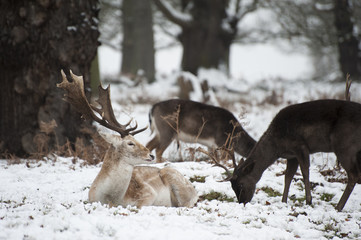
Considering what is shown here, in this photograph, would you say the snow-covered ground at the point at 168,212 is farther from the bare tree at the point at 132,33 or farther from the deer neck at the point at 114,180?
the bare tree at the point at 132,33

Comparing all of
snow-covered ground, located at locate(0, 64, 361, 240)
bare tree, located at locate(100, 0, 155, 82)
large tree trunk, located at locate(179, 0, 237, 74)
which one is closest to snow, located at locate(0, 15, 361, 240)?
snow-covered ground, located at locate(0, 64, 361, 240)

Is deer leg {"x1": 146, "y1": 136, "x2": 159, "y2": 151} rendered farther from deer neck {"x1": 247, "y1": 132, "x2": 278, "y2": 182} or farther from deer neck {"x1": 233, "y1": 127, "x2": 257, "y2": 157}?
deer neck {"x1": 247, "y1": 132, "x2": 278, "y2": 182}

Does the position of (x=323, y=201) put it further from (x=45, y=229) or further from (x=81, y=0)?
(x=81, y=0)

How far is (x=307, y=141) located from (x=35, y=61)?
4.41 metres

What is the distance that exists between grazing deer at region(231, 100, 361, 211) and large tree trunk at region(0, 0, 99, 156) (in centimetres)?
337

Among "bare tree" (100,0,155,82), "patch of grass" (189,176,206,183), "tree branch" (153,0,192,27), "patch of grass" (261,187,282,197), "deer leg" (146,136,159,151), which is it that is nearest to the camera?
"patch of grass" (261,187,282,197)

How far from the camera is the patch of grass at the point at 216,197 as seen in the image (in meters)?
5.33

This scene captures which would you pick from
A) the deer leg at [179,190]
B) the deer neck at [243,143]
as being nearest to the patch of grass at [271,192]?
the deer leg at [179,190]

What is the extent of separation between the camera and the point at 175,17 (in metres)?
14.7

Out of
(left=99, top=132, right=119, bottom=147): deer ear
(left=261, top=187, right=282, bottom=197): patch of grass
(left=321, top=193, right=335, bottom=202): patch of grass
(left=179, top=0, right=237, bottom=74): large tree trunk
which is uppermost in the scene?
(left=179, top=0, right=237, bottom=74): large tree trunk

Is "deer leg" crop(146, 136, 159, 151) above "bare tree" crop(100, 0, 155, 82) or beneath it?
beneath

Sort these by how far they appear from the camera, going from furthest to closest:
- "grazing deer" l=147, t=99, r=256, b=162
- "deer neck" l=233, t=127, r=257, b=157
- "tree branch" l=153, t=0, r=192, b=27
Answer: "tree branch" l=153, t=0, r=192, b=27, "grazing deer" l=147, t=99, r=256, b=162, "deer neck" l=233, t=127, r=257, b=157

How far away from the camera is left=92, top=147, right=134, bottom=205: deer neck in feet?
14.4

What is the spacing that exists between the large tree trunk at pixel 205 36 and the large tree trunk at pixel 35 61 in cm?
828
